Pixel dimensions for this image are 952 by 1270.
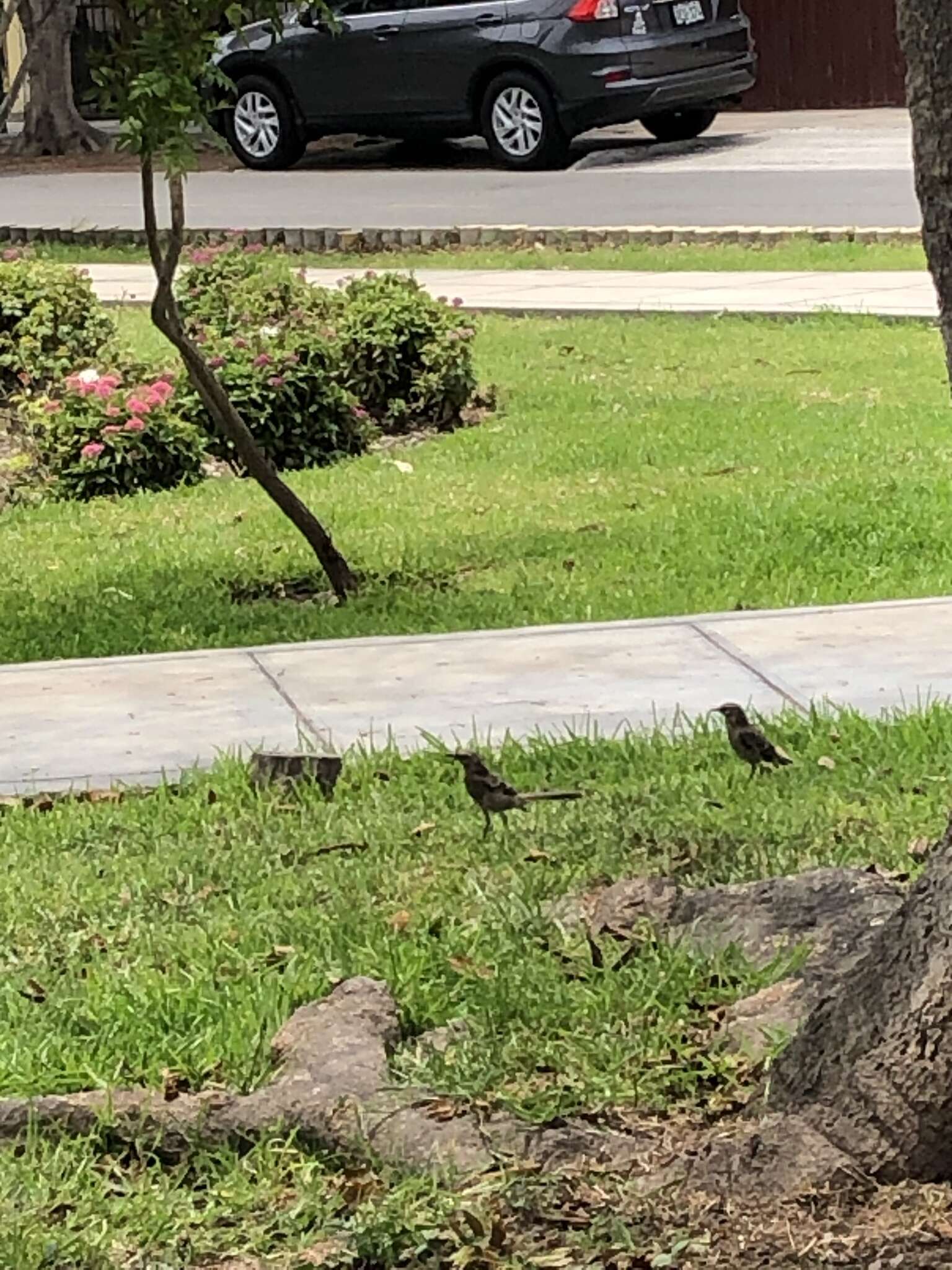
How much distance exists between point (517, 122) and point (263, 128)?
10.2 ft

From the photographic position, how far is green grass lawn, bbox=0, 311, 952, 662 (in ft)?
22.1

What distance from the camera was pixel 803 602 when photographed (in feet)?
21.9

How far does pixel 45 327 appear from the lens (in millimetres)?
10281

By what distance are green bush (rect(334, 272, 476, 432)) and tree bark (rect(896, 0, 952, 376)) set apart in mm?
6981

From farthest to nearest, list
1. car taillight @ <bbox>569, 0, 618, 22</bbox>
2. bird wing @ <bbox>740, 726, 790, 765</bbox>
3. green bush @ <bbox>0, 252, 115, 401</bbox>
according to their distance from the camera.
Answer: car taillight @ <bbox>569, 0, 618, 22</bbox>
green bush @ <bbox>0, 252, 115, 401</bbox>
bird wing @ <bbox>740, 726, 790, 765</bbox>

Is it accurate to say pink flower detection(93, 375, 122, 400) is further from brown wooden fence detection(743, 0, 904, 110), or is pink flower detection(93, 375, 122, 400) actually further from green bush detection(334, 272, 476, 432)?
brown wooden fence detection(743, 0, 904, 110)

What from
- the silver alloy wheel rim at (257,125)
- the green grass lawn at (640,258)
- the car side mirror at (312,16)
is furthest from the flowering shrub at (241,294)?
the silver alloy wheel rim at (257,125)

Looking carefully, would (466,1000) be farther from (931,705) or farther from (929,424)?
(929,424)

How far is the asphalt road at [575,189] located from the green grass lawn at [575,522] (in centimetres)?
582

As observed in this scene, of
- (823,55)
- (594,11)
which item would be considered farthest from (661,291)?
(823,55)

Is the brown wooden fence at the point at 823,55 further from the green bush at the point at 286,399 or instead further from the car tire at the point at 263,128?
the green bush at the point at 286,399

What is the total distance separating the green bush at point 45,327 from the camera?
400 inches

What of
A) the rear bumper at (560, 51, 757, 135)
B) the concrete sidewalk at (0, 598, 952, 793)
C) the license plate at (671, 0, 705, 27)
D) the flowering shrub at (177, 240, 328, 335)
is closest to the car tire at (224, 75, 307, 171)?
the rear bumper at (560, 51, 757, 135)

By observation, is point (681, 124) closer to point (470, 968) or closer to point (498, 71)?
point (498, 71)
